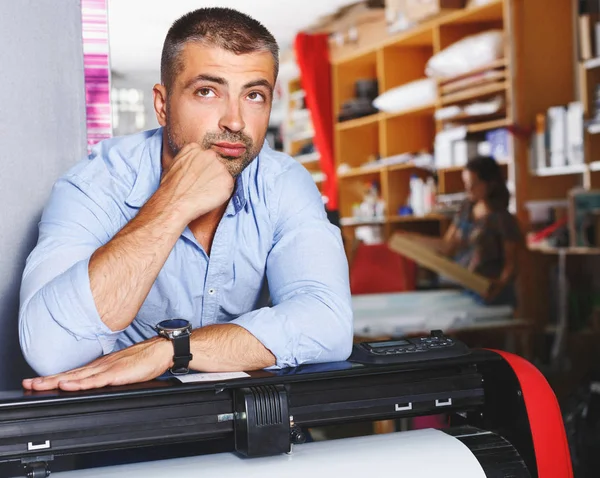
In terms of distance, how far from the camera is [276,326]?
1.11m

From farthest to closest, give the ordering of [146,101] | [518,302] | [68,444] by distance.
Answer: [518,302], [146,101], [68,444]

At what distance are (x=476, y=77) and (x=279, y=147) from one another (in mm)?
3276

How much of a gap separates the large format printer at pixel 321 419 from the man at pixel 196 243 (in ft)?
0.46

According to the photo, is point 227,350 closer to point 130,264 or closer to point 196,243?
point 130,264

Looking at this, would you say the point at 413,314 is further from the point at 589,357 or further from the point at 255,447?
the point at 255,447

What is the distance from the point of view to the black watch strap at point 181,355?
1016 mm

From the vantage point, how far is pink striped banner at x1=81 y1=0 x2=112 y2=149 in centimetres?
150

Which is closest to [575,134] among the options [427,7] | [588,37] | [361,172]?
[588,37]

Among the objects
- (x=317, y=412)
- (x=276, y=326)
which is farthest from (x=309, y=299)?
(x=317, y=412)

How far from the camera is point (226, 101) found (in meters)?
1.28

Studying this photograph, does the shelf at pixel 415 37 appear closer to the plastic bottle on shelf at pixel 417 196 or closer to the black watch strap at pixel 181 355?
the plastic bottle on shelf at pixel 417 196

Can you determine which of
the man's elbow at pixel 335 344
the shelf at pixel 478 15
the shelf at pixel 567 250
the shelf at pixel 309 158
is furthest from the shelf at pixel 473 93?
the man's elbow at pixel 335 344

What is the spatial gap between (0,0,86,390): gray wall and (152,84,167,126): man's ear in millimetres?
147

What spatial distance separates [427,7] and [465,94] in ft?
2.12
